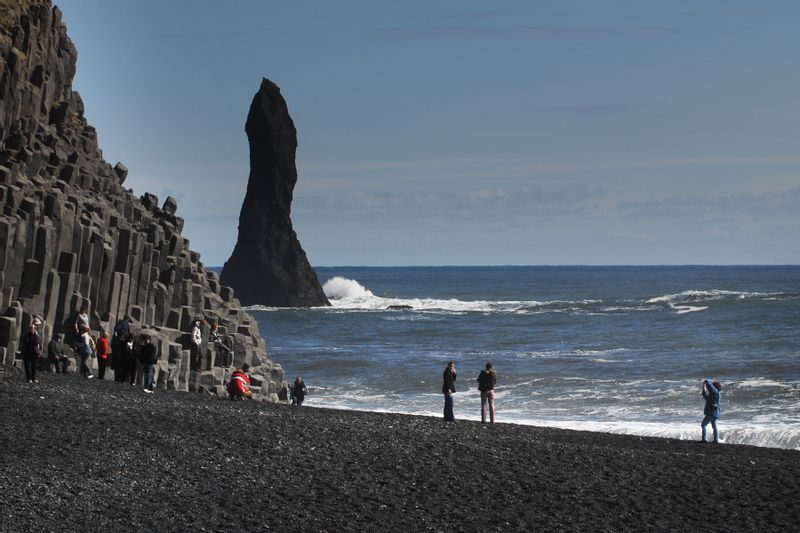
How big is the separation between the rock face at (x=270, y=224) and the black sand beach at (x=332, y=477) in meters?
76.6

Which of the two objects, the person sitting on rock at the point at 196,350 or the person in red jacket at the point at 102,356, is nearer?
the person in red jacket at the point at 102,356

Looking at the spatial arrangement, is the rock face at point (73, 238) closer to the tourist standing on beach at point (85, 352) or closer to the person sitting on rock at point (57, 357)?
the person sitting on rock at point (57, 357)

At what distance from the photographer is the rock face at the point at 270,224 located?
10356cm

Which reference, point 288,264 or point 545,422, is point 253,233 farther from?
point 545,422

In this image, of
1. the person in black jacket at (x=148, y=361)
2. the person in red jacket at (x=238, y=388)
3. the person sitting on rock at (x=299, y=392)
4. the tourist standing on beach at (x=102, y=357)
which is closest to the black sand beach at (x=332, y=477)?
the person in black jacket at (x=148, y=361)

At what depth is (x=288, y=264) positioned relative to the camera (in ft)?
344

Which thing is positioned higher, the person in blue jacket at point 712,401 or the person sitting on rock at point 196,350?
the person sitting on rock at point 196,350

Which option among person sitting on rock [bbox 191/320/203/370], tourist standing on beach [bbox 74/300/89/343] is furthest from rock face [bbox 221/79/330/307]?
tourist standing on beach [bbox 74/300/89/343]

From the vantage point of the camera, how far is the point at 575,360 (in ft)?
175

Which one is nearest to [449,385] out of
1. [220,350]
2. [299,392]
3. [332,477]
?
[299,392]

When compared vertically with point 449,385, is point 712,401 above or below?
below

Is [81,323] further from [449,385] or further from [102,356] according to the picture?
[449,385]

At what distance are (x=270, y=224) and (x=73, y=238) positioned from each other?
232 ft

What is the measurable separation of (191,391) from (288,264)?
70823 mm
